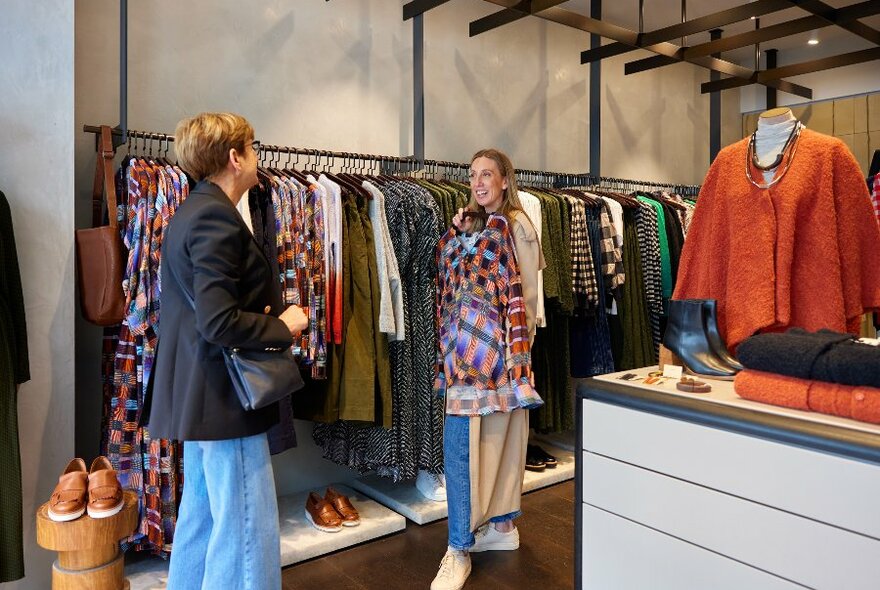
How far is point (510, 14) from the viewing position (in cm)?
358

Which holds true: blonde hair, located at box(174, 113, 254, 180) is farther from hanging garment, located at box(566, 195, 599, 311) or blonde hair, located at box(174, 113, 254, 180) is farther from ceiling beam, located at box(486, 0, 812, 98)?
hanging garment, located at box(566, 195, 599, 311)

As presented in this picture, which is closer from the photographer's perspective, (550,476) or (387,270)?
(387,270)

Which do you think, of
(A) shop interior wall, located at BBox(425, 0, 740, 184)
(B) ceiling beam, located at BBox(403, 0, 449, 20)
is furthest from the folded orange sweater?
(A) shop interior wall, located at BBox(425, 0, 740, 184)

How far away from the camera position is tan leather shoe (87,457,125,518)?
1.96 metres

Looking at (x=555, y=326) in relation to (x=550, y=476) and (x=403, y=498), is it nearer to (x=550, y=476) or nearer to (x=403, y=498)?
(x=550, y=476)

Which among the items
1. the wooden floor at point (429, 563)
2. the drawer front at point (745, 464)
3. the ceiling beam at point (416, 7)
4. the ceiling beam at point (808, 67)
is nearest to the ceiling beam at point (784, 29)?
the ceiling beam at point (808, 67)

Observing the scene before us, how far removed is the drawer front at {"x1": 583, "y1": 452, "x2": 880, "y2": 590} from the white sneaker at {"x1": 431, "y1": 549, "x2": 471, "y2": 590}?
3.49 feet

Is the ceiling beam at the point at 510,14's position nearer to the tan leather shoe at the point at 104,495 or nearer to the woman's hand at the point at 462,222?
the woman's hand at the point at 462,222

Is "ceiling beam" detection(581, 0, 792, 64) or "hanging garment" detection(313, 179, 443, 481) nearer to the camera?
"hanging garment" detection(313, 179, 443, 481)

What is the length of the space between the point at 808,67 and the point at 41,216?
4.50m

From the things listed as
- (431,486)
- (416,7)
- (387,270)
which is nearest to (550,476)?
(431,486)

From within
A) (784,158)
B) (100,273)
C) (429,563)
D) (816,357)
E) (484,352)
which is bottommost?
(429,563)

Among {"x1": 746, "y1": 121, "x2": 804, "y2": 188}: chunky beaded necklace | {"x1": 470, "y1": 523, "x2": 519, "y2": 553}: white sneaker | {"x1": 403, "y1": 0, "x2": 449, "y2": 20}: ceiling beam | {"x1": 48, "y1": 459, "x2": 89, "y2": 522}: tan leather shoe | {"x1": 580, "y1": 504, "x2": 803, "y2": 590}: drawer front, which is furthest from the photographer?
{"x1": 403, "y1": 0, "x2": 449, "y2": 20}: ceiling beam

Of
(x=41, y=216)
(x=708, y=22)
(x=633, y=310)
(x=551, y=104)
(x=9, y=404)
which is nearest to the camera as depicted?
(x=9, y=404)
